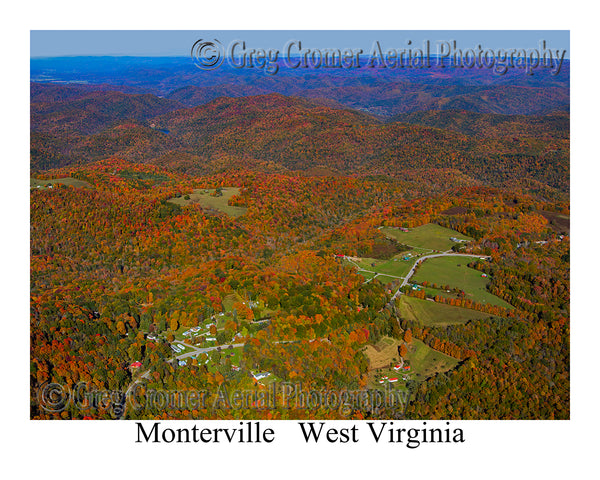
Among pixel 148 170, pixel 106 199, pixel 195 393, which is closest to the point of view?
pixel 195 393

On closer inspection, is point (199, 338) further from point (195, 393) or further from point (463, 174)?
point (463, 174)

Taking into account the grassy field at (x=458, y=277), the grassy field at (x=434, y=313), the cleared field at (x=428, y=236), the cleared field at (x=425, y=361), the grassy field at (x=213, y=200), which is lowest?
the cleared field at (x=425, y=361)

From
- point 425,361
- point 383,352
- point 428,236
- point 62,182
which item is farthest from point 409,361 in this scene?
point 62,182

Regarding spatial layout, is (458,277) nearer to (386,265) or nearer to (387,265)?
(387,265)

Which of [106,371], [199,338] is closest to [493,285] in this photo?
[199,338]

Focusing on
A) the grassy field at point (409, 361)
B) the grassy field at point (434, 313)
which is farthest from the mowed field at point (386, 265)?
the grassy field at point (409, 361)

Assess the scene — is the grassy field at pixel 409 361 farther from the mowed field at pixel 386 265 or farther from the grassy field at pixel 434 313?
the mowed field at pixel 386 265
